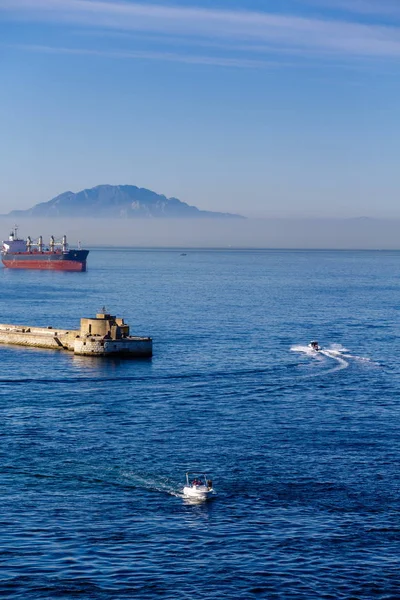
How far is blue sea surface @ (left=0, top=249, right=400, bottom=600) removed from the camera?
47.1m

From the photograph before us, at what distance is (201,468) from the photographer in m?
64.1

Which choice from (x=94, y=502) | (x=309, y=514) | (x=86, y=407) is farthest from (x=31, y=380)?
(x=309, y=514)

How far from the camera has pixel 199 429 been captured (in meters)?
76.2

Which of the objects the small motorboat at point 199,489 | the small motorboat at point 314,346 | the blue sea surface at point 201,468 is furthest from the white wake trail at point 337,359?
the small motorboat at point 199,489

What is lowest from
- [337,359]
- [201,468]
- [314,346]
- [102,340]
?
[201,468]

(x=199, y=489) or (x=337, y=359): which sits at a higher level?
(x=337, y=359)

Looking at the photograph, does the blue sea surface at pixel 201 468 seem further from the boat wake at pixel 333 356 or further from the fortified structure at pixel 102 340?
the fortified structure at pixel 102 340

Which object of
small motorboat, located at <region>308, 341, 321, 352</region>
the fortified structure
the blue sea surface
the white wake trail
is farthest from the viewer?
small motorboat, located at <region>308, 341, 321, 352</region>

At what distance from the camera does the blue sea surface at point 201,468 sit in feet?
154

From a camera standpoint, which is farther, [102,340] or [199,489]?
[102,340]

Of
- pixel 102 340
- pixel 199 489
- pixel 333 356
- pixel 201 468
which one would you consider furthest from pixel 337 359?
pixel 199 489

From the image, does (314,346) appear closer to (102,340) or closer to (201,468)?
(102,340)

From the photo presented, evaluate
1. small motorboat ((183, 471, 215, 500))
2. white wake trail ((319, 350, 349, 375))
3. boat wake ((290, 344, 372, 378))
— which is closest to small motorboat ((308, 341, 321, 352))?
boat wake ((290, 344, 372, 378))

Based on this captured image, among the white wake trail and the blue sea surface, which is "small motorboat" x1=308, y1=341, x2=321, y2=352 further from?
the blue sea surface
